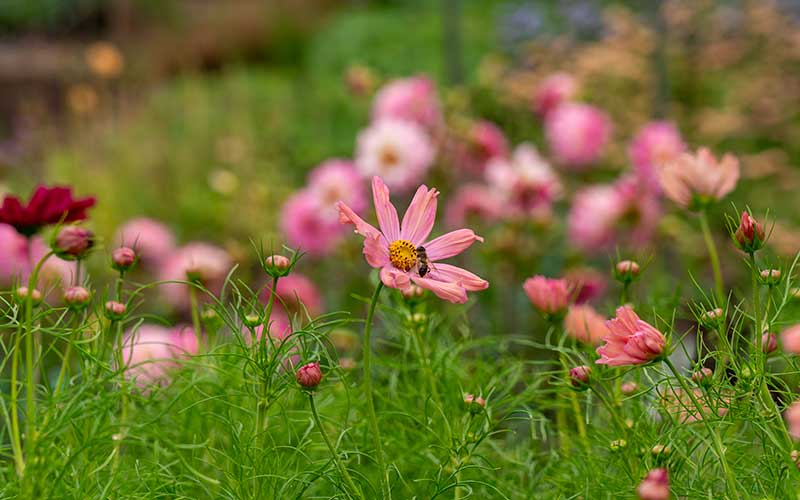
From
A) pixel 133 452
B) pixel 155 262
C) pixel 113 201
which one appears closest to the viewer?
pixel 133 452

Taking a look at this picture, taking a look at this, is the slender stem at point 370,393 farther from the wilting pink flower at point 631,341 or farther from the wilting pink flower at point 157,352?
the wilting pink flower at point 157,352

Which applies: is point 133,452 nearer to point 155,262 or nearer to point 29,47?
point 155,262

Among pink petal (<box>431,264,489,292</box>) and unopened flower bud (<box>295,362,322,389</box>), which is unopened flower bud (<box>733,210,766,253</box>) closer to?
pink petal (<box>431,264,489,292</box>)

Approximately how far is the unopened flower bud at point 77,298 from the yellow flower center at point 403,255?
29 cm

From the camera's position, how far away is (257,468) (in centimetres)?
80

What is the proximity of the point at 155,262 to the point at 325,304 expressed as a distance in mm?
498

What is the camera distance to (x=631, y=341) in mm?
680

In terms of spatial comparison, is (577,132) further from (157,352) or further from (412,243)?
(412,243)

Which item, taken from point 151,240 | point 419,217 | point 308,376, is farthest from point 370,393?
point 151,240

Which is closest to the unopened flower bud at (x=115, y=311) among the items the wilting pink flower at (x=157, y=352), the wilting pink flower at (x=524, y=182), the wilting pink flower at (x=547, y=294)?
the wilting pink flower at (x=157, y=352)

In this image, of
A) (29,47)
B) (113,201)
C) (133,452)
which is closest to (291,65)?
(29,47)

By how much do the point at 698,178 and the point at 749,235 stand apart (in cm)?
29

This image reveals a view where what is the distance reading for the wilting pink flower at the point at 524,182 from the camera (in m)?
1.98

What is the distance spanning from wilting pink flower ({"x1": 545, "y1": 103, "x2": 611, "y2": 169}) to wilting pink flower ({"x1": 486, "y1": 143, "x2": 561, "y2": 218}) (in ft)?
0.83
